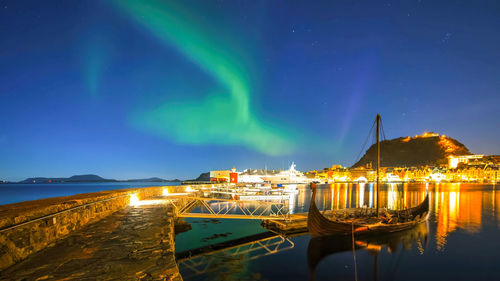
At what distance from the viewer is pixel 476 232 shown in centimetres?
2138

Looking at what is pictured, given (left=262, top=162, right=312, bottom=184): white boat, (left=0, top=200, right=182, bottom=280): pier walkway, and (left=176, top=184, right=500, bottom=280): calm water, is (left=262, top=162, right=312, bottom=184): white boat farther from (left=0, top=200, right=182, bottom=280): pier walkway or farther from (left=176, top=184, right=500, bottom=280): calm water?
(left=0, top=200, right=182, bottom=280): pier walkway

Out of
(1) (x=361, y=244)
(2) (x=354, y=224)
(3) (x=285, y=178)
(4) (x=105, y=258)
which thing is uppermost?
(4) (x=105, y=258)

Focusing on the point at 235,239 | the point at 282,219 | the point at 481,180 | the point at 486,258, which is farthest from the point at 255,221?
the point at 481,180

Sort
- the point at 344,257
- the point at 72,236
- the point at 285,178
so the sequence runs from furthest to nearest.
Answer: the point at 285,178
the point at 344,257
the point at 72,236

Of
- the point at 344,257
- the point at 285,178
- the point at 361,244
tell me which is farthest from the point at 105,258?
the point at 285,178

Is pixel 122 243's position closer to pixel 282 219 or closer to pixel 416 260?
pixel 282 219

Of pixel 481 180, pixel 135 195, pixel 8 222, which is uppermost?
pixel 8 222

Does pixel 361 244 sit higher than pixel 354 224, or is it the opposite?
pixel 354 224

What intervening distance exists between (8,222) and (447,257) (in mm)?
20859

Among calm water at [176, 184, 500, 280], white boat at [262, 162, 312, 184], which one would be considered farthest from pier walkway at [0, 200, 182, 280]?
white boat at [262, 162, 312, 184]

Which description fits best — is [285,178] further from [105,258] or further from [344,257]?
[105,258]

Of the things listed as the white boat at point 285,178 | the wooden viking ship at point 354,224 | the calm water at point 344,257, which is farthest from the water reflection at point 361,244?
the white boat at point 285,178

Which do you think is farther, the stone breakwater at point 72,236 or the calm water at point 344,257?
the calm water at point 344,257

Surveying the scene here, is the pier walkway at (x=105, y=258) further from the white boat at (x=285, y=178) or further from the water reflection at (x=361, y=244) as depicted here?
the white boat at (x=285, y=178)
